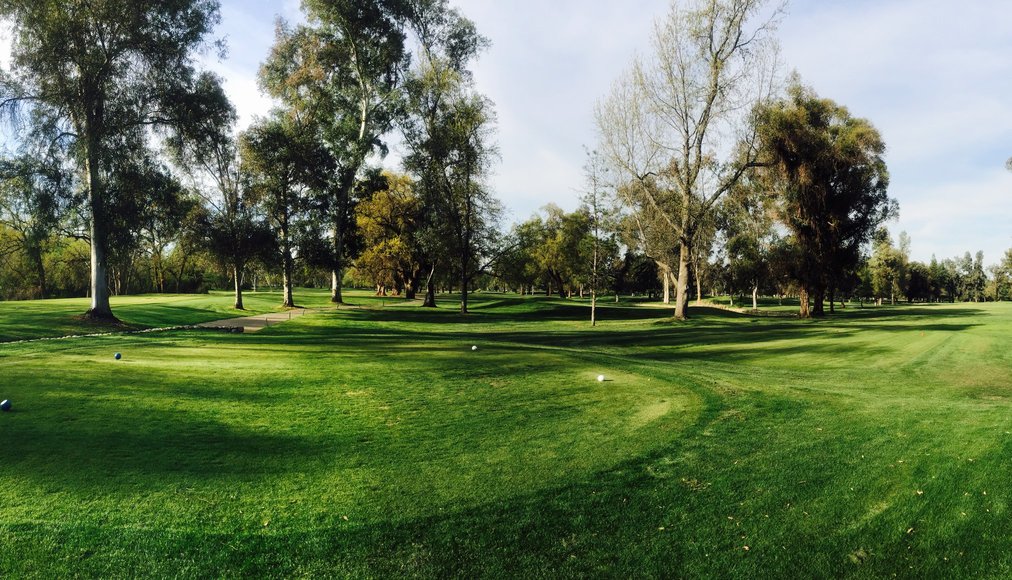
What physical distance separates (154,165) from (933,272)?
149 meters

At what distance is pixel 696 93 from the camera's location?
1203 inches

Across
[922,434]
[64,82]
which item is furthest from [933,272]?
[64,82]

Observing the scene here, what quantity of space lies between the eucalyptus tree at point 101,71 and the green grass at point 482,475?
12.3 metres

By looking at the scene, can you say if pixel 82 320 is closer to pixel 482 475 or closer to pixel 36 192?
pixel 36 192

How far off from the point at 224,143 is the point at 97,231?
709 cm

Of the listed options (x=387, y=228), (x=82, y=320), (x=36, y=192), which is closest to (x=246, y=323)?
(x=82, y=320)

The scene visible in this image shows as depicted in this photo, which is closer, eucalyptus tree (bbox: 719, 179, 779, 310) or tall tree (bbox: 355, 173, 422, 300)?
eucalyptus tree (bbox: 719, 179, 779, 310)

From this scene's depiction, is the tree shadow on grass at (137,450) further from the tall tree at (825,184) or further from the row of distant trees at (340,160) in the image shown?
the tall tree at (825,184)

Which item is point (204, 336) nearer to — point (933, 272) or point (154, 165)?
point (154, 165)

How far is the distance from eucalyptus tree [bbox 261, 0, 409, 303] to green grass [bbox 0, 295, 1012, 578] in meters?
28.0

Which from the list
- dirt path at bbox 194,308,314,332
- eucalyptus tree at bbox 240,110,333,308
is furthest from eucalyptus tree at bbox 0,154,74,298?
eucalyptus tree at bbox 240,110,333,308

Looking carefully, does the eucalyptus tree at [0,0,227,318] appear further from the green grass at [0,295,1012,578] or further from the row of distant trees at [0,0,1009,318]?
the green grass at [0,295,1012,578]

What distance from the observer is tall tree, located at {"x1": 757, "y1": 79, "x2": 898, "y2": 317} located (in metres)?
38.8

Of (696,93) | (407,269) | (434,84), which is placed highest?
(434,84)
